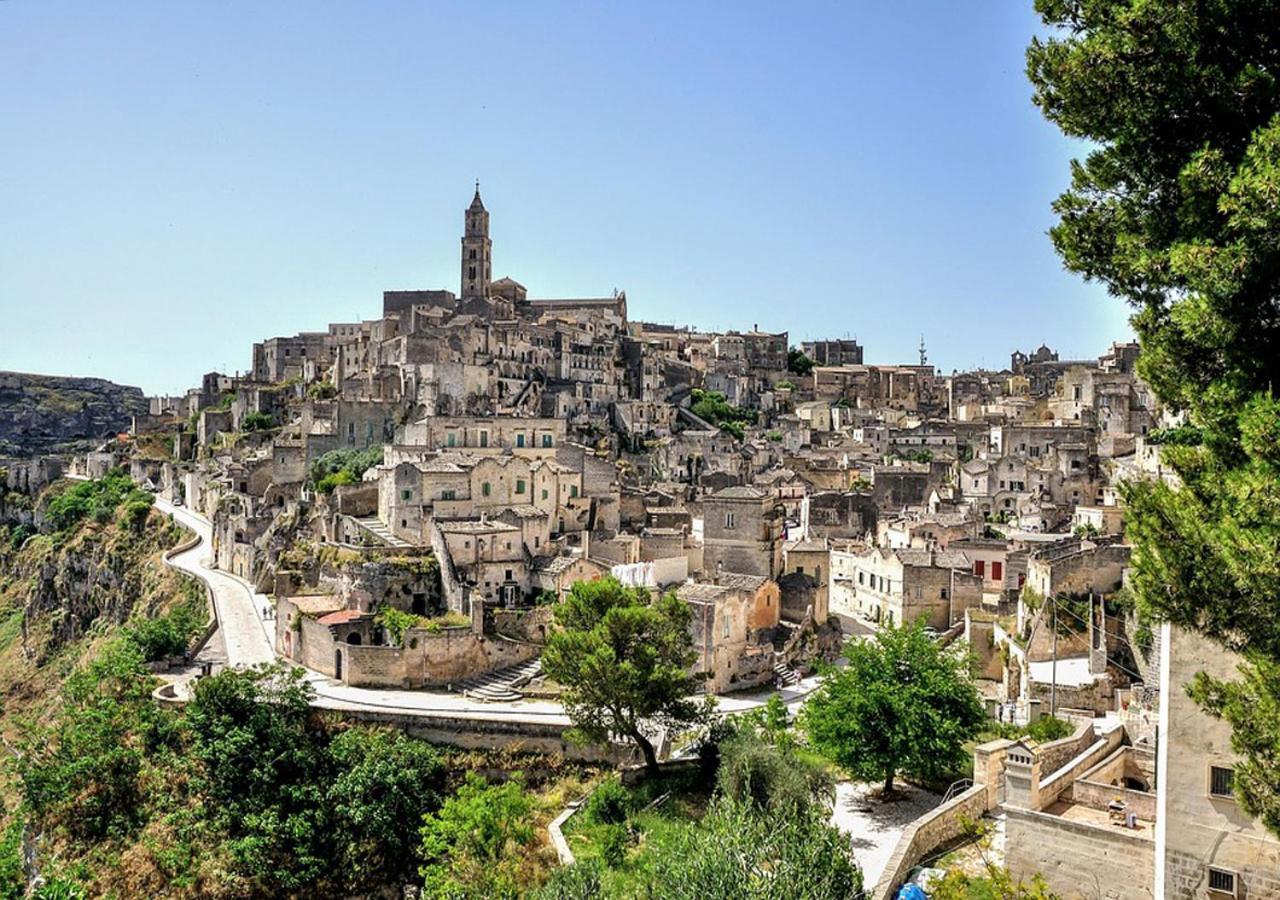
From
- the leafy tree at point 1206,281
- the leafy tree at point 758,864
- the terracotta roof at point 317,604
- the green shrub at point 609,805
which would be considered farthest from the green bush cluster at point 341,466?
the leafy tree at point 1206,281

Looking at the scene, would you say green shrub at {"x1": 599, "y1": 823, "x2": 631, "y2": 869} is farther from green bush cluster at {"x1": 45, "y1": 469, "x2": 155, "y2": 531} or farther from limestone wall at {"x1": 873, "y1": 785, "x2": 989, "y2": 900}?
green bush cluster at {"x1": 45, "y1": 469, "x2": 155, "y2": 531}

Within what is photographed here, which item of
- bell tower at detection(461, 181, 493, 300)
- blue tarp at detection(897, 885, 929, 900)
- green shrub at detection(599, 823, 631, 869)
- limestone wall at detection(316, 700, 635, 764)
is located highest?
bell tower at detection(461, 181, 493, 300)

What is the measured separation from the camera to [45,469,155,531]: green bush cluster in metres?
66.4

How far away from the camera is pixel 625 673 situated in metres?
25.1

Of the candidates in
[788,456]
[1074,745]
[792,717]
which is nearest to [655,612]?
[792,717]

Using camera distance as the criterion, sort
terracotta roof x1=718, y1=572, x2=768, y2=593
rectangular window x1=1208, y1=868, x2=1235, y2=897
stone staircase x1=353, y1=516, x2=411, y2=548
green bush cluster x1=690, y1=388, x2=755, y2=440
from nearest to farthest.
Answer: rectangular window x1=1208, y1=868, x2=1235, y2=897 → terracotta roof x1=718, y1=572, x2=768, y2=593 → stone staircase x1=353, y1=516, x2=411, y2=548 → green bush cluster x1=690, y1=388, x2=755, y2=440

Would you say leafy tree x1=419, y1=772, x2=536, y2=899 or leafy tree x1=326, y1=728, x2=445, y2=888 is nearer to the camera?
leafy tree x1=419, y1=772, x2=536, y2=899

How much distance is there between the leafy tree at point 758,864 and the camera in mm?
13875

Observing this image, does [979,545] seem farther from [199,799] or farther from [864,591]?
[199,799]

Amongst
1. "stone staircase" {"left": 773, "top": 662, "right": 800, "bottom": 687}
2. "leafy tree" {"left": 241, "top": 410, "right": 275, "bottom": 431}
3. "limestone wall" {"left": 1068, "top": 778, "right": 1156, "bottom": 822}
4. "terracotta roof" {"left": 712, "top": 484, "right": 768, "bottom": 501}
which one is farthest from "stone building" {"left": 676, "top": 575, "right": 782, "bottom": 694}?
"leafy tree" {"left": 241, "top": 410, "right": 275, "bottom": 431}

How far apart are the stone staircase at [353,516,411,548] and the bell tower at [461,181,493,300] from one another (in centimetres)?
6221

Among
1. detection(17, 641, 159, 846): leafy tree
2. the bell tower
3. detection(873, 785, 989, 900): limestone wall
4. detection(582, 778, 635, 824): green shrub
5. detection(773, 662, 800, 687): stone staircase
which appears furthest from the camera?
the bell tower

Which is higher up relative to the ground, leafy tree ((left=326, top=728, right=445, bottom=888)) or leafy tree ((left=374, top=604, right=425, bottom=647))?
leafy tree ((left=374, top=604, right=425, bottom=647))

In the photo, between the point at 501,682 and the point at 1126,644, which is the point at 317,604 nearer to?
the point at 501,682
